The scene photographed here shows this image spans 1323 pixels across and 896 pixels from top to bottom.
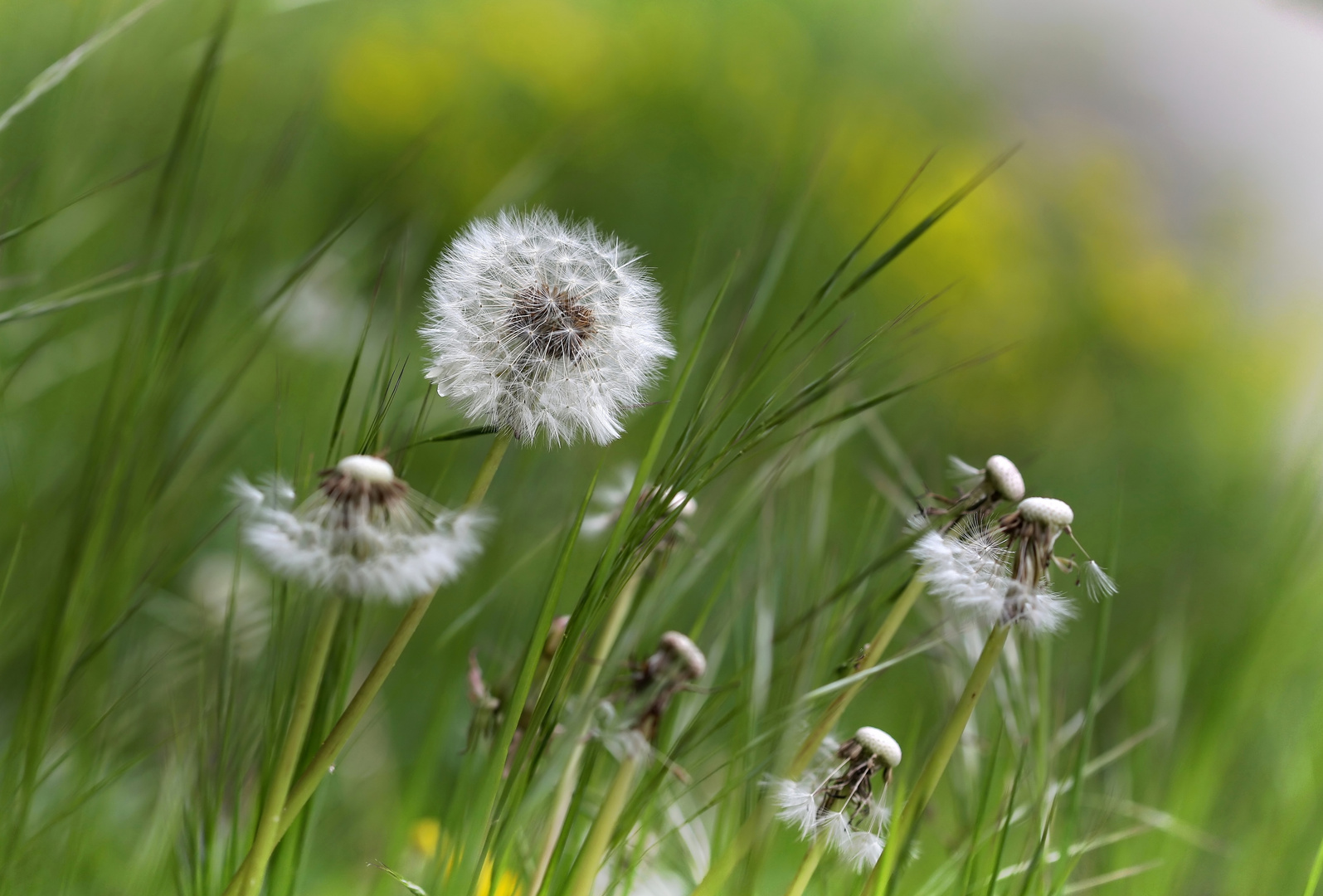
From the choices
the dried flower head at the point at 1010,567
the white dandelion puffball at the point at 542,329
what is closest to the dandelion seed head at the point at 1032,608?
the dried flower head at the point at 1010,567

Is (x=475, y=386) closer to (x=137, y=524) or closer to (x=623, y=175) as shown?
(x=137, y=524)

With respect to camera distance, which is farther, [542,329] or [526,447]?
[526,447]

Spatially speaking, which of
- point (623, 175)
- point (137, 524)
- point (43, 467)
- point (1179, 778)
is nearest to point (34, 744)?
point (137, 524)

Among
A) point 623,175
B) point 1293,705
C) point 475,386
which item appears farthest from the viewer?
point 623,175

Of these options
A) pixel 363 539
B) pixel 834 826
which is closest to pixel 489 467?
pixel 363 539

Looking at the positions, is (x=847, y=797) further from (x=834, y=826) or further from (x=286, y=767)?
(x=286, y=767)

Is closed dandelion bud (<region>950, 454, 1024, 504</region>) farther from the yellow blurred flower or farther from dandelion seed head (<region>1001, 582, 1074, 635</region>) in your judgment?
the yellow blurred flower

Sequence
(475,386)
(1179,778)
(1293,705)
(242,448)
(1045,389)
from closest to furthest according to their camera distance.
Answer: (475,386), (1179,778), (1293,705), (242,448), (1045,389)
